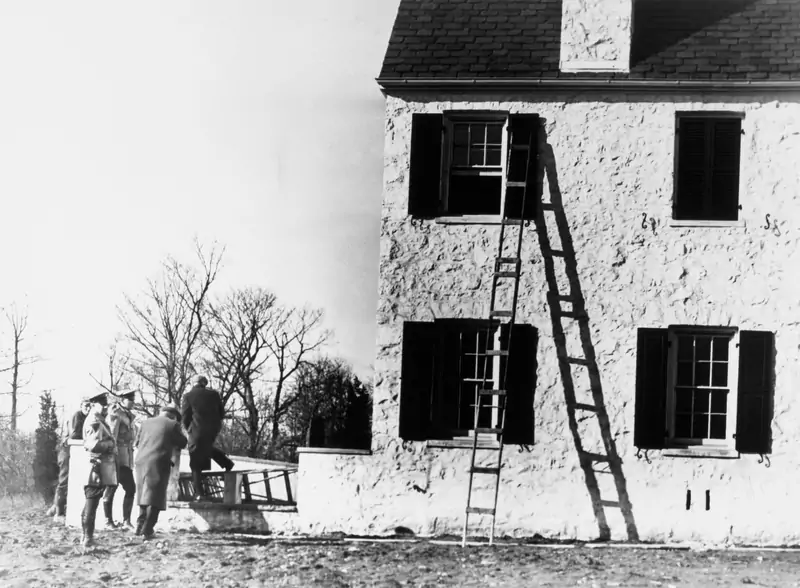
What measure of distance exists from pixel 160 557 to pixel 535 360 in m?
5.13

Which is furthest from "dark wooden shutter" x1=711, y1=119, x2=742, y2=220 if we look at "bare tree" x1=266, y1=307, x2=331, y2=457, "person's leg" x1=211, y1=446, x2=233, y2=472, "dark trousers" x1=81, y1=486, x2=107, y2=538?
"bare tree" x1=266, y1=307, x2=331, y2=457

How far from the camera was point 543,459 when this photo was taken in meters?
13.8

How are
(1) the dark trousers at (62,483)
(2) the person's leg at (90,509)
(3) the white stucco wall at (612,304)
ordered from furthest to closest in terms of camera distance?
(1) the dark trousers at (62,483), (3) the white stucco wall at (612,304), (2) the person's leg at (90,509)

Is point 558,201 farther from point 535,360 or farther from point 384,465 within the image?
point 384,465

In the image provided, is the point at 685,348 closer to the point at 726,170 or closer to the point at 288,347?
the point at 726,170

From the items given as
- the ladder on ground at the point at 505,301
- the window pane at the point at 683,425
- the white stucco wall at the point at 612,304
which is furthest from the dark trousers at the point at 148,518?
the window pane at the point at 683,425

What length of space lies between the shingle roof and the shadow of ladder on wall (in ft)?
4.92

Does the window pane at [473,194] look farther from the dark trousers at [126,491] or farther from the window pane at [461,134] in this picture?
the dark trousers at [126,491]

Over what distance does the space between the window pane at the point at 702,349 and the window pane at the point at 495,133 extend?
141 inches

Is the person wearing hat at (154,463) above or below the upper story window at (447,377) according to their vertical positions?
below

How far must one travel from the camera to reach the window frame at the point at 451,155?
14.2 metres

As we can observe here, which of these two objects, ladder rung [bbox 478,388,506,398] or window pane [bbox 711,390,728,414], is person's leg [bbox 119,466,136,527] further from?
window pane [bbox 711,390,728,414]

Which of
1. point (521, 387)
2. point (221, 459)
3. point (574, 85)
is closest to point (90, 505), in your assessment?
point (221, 459)

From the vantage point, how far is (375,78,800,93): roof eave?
45.4 ft
